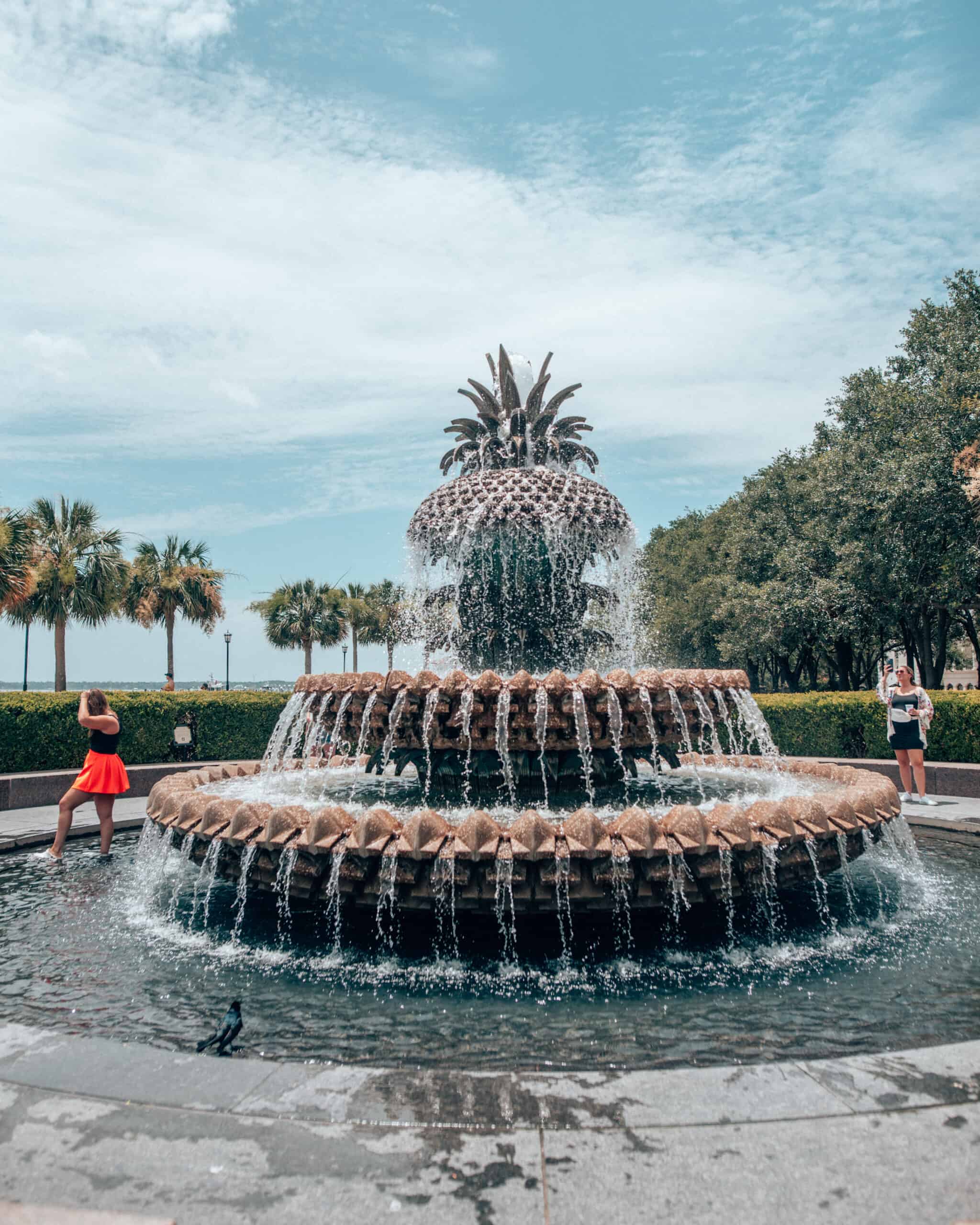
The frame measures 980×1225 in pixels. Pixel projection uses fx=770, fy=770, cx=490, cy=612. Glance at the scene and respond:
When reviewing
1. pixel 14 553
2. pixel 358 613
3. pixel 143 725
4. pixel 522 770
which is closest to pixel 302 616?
pixel 358 613

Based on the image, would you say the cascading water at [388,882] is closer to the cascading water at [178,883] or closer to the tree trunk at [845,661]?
the cascading water at [178,883]

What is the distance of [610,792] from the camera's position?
7.09 metres

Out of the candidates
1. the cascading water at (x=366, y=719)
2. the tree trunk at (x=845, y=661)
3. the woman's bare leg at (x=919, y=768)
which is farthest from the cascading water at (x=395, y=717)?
the tree trunk at (x=845, y=661)

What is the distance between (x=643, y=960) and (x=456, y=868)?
1.31 meters

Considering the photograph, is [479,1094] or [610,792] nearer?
[479,1094]

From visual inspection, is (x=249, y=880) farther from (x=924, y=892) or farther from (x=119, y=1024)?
(x=924, y=892)

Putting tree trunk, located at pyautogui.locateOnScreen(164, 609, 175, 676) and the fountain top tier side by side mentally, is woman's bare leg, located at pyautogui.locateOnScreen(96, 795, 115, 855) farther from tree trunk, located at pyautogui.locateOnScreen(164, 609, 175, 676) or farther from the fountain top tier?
tree trunk, located at pyautogui.locateOnScreen(164, 609, 175, 676)

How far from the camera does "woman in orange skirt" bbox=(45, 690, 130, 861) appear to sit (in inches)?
320

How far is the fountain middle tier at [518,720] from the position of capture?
6.16 m

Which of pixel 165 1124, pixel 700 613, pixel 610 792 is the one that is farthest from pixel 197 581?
pixel 165 1124

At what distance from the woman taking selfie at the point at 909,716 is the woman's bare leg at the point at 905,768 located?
0.19 meters

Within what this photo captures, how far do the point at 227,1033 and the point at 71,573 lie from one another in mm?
32759

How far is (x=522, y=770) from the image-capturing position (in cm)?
662

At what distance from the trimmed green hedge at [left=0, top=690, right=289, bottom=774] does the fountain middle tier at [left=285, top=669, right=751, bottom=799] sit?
7951 millimetres
